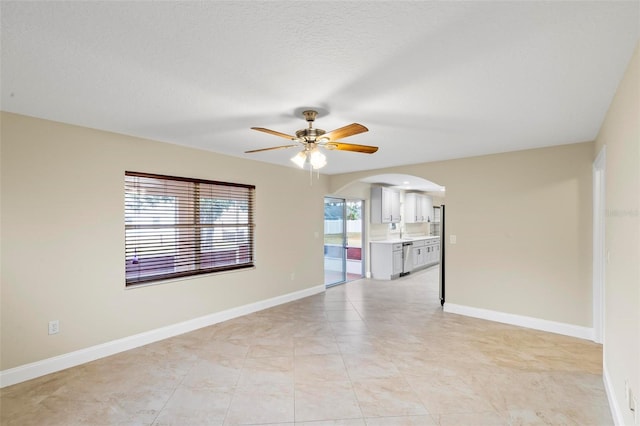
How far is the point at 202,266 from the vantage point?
4.26 m

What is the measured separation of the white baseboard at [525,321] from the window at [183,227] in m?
3.32

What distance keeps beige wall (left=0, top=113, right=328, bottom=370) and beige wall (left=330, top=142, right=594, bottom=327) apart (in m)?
3.52

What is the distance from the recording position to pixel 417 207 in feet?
30.4

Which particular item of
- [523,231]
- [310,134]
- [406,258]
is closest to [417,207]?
[406,258]

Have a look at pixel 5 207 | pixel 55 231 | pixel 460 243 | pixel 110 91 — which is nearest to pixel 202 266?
pixel 55 231

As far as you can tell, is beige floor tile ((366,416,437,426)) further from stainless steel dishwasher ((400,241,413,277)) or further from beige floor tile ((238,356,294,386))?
stainless steel dishwasher ((400,241,413,277))

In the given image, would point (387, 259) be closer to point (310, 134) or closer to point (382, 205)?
point (382, 205)

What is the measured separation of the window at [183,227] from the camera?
11.8ft

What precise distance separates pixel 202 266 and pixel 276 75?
3063 millimetres

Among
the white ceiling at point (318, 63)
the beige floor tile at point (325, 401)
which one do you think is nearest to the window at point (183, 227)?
the white ceiling at point (318, 63)

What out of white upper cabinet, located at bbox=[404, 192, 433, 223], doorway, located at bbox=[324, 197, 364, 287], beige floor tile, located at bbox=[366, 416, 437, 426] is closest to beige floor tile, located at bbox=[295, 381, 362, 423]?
beige floor tile, located at bbox=[366, 416, 437, 426]

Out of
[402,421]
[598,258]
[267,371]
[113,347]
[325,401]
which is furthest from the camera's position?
[598,258]

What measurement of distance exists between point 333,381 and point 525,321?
2978mm

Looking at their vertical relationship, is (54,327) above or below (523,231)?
below
